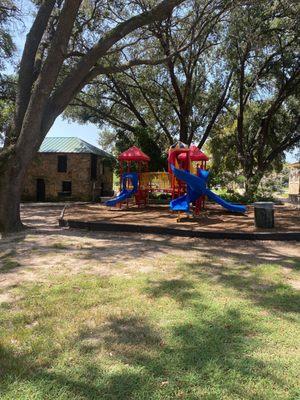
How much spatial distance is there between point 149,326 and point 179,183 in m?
9.42

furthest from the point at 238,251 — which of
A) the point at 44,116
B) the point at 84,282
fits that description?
the point at 44,116

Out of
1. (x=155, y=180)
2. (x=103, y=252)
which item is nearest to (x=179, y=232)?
(x=103, y=252)

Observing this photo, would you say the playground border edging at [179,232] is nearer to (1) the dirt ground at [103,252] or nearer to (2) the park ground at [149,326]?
(1) the dirt ground at [103,252]

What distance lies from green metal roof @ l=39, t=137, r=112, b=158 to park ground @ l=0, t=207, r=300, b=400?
20.0 m

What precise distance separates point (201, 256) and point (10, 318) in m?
3.67

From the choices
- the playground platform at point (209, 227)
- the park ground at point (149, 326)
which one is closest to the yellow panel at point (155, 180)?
the playground platform at point (209, 227)

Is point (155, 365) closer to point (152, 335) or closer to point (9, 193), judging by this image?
point (152, 335)

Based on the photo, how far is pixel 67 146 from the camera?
26719mm

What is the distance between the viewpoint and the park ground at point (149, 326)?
269cm

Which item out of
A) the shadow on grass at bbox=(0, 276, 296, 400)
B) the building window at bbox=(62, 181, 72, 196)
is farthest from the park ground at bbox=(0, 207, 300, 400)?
the building window at bbox=(62, 181, 72, 196)

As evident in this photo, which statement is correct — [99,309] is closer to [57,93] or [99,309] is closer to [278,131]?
[57,93]

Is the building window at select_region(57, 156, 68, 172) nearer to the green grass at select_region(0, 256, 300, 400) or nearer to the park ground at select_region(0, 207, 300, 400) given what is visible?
the park ground at select_region(0, 207, 300, 400)

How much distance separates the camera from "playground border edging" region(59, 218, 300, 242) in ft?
27.3

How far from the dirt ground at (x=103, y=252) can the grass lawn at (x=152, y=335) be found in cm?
17
